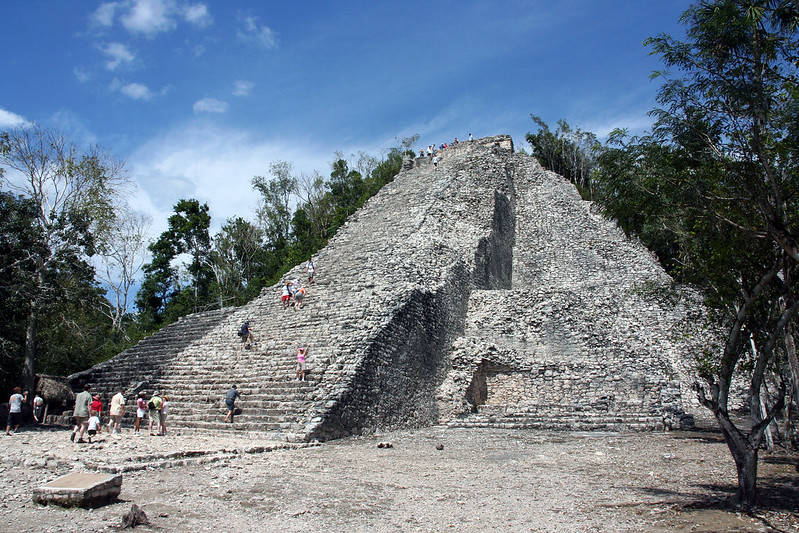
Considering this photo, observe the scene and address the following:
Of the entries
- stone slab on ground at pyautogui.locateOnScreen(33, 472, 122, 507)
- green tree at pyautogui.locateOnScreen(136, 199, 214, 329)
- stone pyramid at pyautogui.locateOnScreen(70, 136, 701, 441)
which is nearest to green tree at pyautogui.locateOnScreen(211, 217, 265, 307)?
green tree at pyautogui.locateOnScreen(136, 199, 214, 329)

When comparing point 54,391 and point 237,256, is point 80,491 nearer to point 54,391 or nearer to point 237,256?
point 54,391

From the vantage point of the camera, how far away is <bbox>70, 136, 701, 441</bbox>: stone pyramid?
11414mm

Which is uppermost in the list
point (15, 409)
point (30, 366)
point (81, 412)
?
point (30, 366)

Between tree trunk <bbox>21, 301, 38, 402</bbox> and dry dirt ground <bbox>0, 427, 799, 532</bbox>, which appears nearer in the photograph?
dry dirt ground <bbox>0, 427, 799, 532</bbox>

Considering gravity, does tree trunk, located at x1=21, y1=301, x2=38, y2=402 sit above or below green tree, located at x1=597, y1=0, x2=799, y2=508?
below

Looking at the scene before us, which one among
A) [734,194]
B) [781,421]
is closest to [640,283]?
[781,421]

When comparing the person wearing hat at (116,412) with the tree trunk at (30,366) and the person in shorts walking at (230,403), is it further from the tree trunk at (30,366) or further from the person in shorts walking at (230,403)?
the tree trunk at (30,366)

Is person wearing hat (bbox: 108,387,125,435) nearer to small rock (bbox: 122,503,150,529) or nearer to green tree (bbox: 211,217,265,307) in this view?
small rock (bbox: 122,503,150,529)

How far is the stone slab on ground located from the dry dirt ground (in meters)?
0.09

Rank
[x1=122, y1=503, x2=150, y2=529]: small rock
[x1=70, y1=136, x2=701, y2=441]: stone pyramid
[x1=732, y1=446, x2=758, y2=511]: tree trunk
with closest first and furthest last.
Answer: [x1=122, y1=503, x2=150, y2=529]: small rock, [x1=732, y1=446, x2=758, y2=511]: tree trunk, [x1=70, y1=136, x2=701, y2=441]: stone pyramid

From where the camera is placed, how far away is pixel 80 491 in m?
4.84

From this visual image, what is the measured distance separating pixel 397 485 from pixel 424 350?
7.44 meters

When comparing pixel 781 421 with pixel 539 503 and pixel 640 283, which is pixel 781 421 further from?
pixel 539 503

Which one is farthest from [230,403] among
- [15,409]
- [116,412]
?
[15,409]
